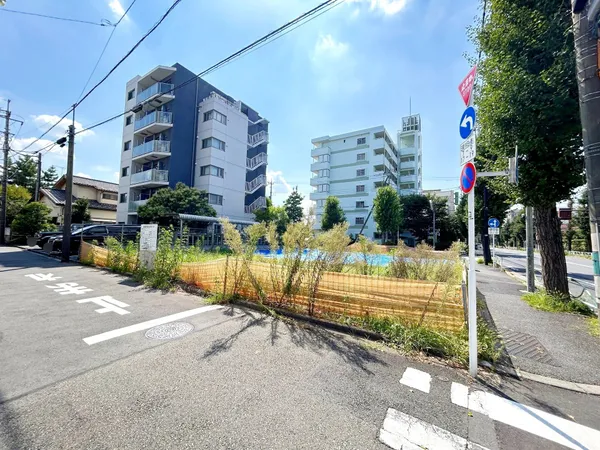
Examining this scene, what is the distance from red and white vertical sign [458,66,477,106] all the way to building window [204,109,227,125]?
2491 centimetres

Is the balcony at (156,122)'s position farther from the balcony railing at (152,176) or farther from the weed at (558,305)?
the weed at (558,305)

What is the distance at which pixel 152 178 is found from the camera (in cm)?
2200

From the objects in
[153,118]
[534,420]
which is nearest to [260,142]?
[153,118]

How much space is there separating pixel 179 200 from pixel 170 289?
1307 centimetres

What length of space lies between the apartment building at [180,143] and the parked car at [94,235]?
7.86 metres

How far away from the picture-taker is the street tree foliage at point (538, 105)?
4.98 meters

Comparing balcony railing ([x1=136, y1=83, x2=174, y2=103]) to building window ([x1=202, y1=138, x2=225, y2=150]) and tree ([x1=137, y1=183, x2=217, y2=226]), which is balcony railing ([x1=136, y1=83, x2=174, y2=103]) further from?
tree ([x1=137, y1=183, x2=217, y2=226])

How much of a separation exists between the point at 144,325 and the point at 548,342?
6595mm

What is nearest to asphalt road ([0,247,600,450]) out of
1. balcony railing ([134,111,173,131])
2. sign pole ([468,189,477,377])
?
sign pole ([468,189,477,377])

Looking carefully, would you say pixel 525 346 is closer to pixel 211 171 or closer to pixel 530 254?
pixel 530 254

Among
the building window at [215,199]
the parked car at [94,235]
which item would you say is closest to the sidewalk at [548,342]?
the parked car at [94,235]

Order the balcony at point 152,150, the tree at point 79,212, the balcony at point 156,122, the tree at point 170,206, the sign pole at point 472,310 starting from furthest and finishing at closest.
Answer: the tree at point 79,212
the balcony at point 156,122
the balcony at point 152,150
the tree at point 170,206
the sign pole at point 472,310

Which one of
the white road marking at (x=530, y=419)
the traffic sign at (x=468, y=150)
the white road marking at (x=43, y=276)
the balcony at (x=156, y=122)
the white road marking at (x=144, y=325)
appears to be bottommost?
the white road marking at (x=530, y=419)

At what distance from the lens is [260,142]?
31.8 m
